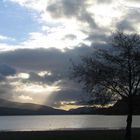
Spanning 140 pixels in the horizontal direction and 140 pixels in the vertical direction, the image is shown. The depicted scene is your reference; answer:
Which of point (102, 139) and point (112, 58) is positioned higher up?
point (112, 58)

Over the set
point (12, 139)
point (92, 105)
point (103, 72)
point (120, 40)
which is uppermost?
point (120, 40)

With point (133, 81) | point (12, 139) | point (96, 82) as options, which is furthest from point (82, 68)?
point (12, 139)

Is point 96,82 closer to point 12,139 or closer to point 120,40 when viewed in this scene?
point 120,40

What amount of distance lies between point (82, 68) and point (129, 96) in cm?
507

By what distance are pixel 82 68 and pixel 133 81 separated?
4860mm

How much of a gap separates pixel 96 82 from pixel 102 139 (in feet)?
17.0

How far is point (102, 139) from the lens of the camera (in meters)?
42.9

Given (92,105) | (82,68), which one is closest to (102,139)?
(92,105)

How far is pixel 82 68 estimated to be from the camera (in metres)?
43.7

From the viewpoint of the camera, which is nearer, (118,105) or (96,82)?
(96,82)

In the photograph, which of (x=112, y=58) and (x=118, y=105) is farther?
(x=118, y=105)

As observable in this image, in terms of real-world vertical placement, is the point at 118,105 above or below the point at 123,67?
below

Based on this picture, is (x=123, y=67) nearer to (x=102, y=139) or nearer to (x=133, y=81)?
(x=133, y=81)

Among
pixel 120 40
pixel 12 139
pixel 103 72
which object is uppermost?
pixel 120 40
